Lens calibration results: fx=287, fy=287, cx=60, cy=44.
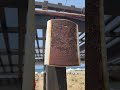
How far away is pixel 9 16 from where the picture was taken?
19.7 feet

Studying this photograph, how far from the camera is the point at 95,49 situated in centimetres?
203

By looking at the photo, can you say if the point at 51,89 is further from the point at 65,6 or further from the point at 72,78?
the point at 72,78

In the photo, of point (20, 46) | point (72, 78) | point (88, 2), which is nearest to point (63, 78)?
point (88, 2)

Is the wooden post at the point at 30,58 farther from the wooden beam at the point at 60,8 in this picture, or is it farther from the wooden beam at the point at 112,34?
the wooden beam at the point at 112,34

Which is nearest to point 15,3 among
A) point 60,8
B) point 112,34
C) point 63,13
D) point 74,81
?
point 63,13

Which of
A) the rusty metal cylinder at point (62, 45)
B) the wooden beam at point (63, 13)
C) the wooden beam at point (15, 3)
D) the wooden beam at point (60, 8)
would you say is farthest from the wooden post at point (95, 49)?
the wooden beam at point (60, 8)

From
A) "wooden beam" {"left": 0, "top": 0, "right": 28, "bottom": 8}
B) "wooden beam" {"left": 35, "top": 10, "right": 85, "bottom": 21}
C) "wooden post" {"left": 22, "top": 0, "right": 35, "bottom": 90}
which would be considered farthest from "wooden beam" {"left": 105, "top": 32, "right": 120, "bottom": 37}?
"wooden post" {"left": 22, "top": 0, "right": 35, "bottom": 90}

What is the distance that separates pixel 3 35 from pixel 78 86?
12083 mm

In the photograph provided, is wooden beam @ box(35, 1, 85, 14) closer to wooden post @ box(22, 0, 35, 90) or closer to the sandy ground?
wooden post @ box(22, 0, 35, 90)

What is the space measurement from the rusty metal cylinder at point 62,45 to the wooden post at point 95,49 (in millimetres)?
300

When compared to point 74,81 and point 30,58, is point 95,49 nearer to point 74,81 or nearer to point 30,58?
point 30,58

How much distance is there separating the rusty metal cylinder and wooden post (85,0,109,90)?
0.30m

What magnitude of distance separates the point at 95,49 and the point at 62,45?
428 mm

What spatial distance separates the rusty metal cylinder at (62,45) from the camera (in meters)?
2.33
